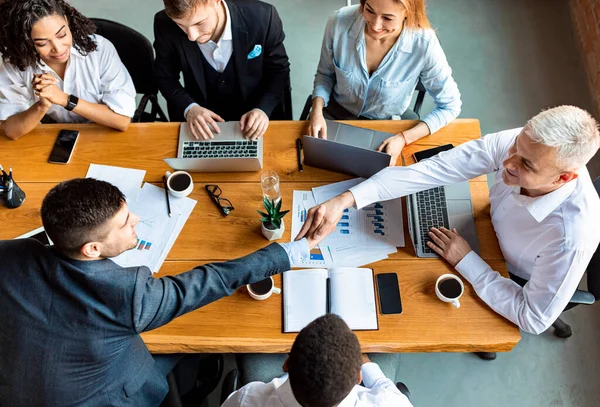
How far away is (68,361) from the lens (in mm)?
1380

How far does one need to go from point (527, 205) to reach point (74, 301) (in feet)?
4.76

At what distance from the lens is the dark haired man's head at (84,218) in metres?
1.33

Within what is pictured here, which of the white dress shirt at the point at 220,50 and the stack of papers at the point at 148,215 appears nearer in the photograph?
the stack of papers at the point at 148,215

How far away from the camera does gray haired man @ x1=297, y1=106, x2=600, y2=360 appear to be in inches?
56.7

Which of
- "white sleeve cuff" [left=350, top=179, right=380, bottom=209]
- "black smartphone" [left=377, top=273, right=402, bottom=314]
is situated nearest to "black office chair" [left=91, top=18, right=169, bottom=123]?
"white sleeve cuff" [left=350, top=179, right=380, bottom=209]

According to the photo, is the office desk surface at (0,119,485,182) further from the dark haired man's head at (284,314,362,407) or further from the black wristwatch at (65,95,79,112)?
the dark haired man's head at (284,314,362,407)

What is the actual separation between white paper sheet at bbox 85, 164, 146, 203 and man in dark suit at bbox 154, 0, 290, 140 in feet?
0.99

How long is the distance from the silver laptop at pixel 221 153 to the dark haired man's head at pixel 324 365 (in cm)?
87

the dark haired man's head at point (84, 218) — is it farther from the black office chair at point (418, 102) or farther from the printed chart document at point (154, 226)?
the black office chair at point (418, 102)

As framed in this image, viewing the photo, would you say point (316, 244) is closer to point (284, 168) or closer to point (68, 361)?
point (284, 168)

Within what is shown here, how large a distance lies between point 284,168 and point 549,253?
3.32 feet

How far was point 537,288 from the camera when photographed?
1550 millimetres

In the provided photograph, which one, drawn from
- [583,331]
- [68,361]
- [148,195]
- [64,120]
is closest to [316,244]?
[148,195]

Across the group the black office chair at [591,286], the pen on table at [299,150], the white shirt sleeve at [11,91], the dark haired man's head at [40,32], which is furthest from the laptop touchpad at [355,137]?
the white shirt sleeve at [11,91]
